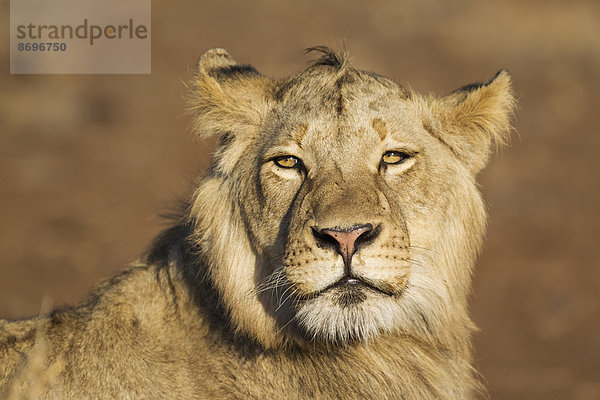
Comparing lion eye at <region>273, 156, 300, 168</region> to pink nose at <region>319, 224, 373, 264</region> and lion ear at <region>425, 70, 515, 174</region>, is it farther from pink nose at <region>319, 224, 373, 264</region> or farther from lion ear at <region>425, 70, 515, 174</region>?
lion ear at <region>425, 70, 515, 174</region>

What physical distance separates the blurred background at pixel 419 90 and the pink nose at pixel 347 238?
478 centimetres

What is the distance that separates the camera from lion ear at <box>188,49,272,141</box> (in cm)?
469

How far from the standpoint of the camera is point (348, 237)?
12.4ft

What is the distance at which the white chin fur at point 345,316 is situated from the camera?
3893 mm

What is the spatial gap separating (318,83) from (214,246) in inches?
46.0

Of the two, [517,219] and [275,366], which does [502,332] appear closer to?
[517,219]

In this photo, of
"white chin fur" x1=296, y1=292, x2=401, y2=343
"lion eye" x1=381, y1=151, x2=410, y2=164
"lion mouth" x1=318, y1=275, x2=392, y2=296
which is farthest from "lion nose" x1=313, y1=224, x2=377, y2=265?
"lion eye" x1=381, y1=151, x2=410, y2=164

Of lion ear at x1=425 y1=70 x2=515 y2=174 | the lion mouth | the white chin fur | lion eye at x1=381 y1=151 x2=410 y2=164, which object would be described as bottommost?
the white chin fur

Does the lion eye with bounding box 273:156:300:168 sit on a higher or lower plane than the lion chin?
higher

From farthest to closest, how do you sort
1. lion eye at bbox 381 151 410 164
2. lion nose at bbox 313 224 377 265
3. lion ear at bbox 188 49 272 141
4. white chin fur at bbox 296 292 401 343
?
lion ear at bbox 188 49 272 141 → lion eye at bbox 381 151 410 164 → white chin fur at bbox 296 292 401 343 → lion nose at bbox 313 224 377 265

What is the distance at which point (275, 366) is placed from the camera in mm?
4230

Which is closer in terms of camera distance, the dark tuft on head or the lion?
the lion

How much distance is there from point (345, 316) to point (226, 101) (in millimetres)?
1607

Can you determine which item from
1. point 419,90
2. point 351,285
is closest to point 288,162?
point 351,285
